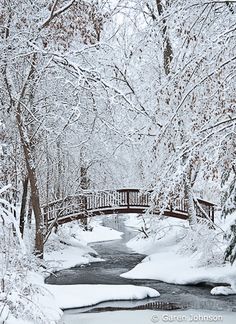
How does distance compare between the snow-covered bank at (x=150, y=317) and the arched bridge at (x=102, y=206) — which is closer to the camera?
the snow-covered bank at (x=150, y=317)

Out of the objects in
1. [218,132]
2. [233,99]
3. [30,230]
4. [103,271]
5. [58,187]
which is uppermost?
[233,99]

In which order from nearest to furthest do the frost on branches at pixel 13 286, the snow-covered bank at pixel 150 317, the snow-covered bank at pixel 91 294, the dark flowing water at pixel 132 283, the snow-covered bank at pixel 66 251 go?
the frost on branches at pixel 13 286 → the snow-covered bank at pixel 150 317 → the snow-covered bank at pixel 91 294 → the dark flowing water at pixel 132 283 → the snow-covered bank at pixel 66 251

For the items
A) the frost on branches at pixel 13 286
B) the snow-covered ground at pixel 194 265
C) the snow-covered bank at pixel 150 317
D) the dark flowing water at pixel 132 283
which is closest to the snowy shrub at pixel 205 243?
the snow-covered ground at pixel 194 265

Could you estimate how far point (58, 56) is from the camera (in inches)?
408

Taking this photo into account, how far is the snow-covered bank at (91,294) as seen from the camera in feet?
37.1

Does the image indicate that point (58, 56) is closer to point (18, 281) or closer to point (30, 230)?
point (18, 281)

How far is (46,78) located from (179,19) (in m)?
8.52

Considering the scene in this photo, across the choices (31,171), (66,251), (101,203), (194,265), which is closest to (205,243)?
(194,265)

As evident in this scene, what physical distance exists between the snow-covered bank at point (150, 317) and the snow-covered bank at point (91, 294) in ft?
2.37

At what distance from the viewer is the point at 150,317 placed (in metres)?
10.4

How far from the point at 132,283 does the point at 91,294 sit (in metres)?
2.81

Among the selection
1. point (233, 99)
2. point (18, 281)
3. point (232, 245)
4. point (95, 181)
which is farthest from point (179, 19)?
point (95, 181)

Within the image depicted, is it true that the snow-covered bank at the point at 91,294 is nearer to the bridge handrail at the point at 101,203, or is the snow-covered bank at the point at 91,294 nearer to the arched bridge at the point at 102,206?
the bridge handrail at the point at 101,203

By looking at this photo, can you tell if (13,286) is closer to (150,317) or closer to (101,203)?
(150,317)
